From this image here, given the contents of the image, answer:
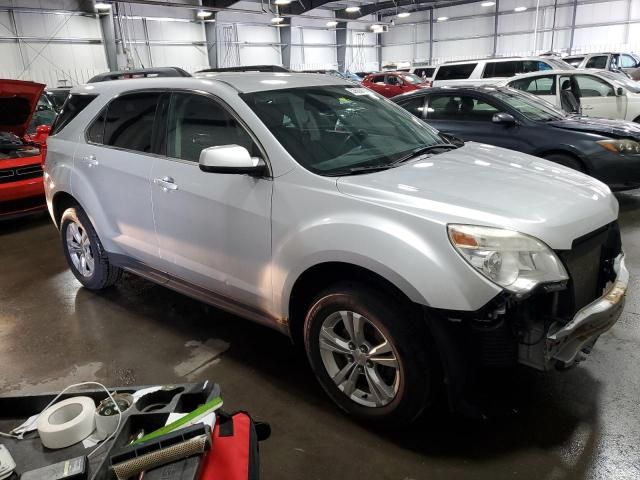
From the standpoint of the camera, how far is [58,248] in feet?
17.1

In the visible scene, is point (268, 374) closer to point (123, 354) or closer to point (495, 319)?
point (123, 354)

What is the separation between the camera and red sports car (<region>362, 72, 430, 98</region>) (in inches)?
588

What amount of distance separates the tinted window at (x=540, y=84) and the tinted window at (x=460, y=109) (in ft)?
10.7

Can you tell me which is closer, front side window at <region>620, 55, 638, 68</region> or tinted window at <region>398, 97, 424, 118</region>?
tinted window at <region>398, 97, 424, 118</region>

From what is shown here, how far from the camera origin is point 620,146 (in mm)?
5219

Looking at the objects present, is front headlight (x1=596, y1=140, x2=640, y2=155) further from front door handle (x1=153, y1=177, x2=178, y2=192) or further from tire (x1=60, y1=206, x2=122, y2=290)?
tire (x1=60, y1=206, x2=122, y2=290)

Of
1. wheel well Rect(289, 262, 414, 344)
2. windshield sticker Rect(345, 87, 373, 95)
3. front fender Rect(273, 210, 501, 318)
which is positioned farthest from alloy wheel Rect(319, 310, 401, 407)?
windshield sticker Rect(345, 87, 373, 95)

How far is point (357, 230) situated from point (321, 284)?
39cm

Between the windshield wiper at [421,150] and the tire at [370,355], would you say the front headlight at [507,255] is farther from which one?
the windshield wiper at [421,150]

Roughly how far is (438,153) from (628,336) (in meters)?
1.60

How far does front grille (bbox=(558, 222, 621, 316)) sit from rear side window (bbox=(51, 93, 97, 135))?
3231 millimetres

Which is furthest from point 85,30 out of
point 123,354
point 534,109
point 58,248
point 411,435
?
point 411,435

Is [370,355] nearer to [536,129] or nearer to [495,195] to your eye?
[495,195]

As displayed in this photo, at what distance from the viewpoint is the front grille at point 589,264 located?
1995 mm
